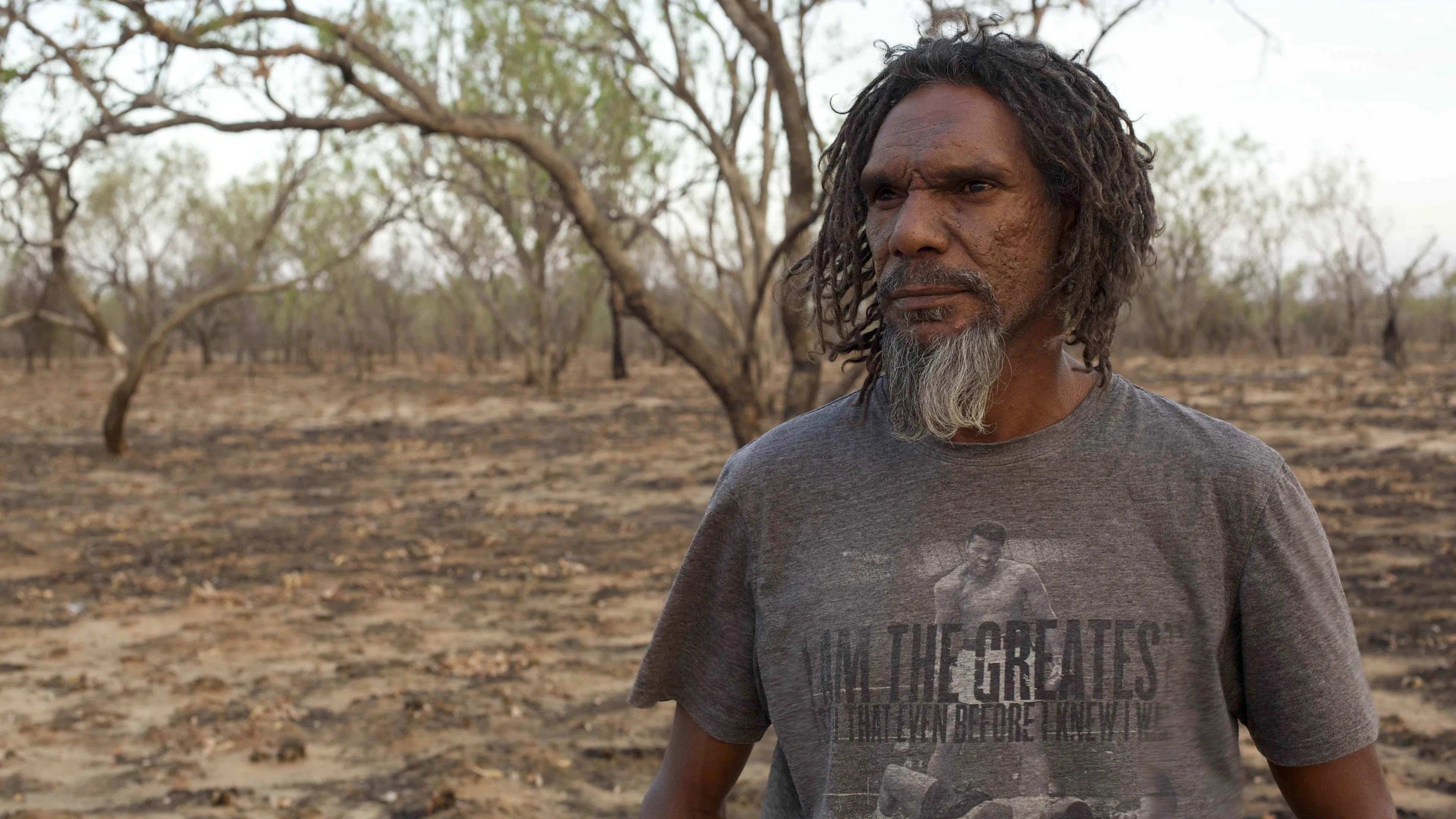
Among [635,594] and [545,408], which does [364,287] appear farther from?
[635,594]

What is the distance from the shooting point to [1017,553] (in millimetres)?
1286

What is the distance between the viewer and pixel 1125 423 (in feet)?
4.49

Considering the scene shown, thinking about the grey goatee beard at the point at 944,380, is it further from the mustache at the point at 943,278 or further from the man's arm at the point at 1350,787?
the man's arm at the point at 1350,787

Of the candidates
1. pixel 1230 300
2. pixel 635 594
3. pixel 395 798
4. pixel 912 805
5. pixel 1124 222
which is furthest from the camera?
pixel 1230 300

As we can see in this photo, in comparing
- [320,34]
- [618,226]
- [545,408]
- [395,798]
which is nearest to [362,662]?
[395,798]

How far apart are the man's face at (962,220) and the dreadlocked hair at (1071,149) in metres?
0.02

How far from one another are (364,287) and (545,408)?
77.4 feet

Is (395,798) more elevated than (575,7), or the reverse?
(575,7)

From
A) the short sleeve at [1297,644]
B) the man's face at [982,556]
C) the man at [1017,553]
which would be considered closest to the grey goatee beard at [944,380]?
the man at [1017,553]

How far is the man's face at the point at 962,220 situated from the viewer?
139 cm

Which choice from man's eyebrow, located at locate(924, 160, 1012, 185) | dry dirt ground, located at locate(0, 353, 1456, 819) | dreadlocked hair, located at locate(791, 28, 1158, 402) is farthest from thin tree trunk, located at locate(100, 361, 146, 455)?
man's eyebrow, located at locate(924, 160, 1012, 185)

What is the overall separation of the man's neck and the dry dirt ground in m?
3.01

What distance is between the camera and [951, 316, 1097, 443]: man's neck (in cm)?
138

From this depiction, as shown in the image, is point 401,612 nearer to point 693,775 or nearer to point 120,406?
point 693,775
